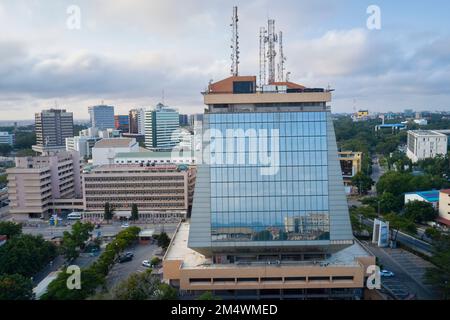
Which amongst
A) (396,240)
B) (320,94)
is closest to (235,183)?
(320,94)

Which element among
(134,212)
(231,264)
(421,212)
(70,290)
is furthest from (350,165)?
(70,290)

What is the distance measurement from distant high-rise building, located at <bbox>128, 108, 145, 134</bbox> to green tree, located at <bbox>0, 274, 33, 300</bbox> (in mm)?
50460

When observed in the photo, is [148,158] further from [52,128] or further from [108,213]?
[52,128]

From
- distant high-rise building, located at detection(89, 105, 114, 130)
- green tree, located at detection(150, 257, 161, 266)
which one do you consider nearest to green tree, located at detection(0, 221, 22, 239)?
green tree, located at detection(150, 257, 161, 266)

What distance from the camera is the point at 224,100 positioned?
38.2 ft

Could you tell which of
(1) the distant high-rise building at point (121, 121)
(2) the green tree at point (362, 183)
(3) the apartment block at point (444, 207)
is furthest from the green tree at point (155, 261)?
(1) the distant high-rise building at point (121, 121)

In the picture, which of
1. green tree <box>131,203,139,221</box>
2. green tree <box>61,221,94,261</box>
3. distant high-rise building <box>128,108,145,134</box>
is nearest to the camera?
green tree <box>61,221,94,261</box>

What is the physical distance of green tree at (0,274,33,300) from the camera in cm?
986

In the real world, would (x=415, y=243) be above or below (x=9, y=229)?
below

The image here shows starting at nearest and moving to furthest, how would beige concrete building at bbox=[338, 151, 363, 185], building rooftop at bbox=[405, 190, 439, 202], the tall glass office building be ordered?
the tall glass office building < building rooftop at bbox=[405, 190, 439, 202] < beige concrete building at bbox=[338, 151, 363, 185]

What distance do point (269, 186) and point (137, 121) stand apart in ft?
177

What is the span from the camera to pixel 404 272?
525 inches

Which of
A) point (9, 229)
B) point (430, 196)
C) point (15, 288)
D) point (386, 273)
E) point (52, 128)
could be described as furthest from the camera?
Answer: point (52, 128)

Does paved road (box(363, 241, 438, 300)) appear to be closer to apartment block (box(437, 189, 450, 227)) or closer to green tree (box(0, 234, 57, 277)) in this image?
apartment block (box(437, 189, 450, 227))
